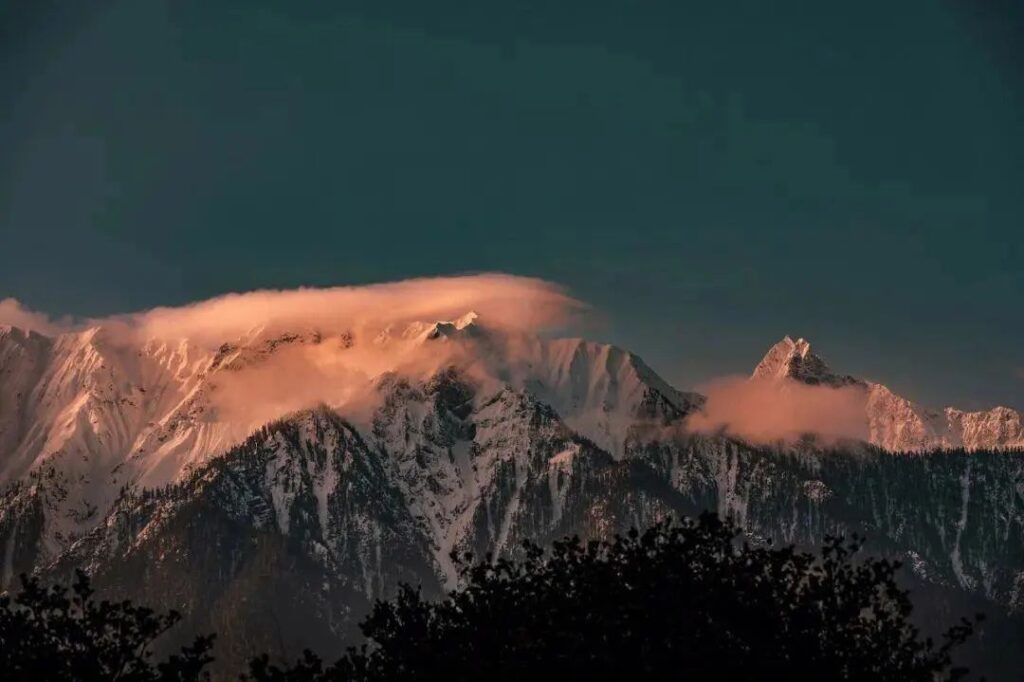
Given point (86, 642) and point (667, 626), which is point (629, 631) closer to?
point (667, 626)

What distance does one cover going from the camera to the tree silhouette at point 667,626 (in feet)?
335

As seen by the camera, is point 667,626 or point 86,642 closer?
point 667,626

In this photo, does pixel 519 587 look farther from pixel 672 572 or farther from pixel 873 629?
pixel 873 629

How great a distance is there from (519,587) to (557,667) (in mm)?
Answer: 17785

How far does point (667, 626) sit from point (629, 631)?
8.50ft

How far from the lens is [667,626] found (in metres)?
108

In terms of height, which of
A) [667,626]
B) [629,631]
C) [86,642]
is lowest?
[86,642]

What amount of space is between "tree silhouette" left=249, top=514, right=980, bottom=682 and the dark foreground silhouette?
0.11 m

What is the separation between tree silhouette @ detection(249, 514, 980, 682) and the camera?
102 m

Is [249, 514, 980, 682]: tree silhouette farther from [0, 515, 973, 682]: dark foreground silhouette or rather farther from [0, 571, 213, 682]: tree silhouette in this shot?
[0, 571, 213, 682]: tree silhouette

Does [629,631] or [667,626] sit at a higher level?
[667,626]

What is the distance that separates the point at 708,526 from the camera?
11650cm

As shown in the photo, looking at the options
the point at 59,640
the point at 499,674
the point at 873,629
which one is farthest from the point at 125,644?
the point at 873,629

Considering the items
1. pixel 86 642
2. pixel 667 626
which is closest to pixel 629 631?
pixel 667 626
